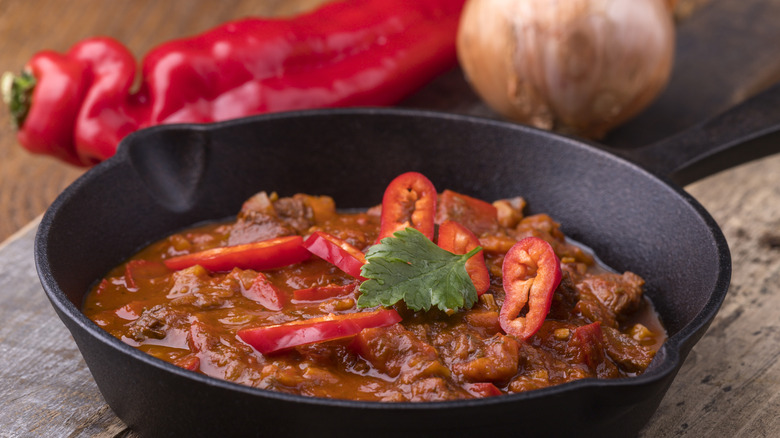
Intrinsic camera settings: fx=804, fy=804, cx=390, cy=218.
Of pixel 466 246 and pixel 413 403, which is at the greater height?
pixel 413 403

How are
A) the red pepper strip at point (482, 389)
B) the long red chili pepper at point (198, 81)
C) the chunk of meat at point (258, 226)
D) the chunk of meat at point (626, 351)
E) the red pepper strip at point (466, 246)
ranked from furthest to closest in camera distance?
the long red chili pepper at point (198, 81) < the chunk of meat at point (258, 226) < the red pepper strip at point (466, 246) < the chunk of meat at point (626, 351) < the red pepper strip at point (482, 389)

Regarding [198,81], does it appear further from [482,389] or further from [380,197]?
[482,389]

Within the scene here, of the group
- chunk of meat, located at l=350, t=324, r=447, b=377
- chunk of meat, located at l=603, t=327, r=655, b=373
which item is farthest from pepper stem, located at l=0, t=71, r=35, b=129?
chunk of meat, located at l=603, t=327, r=655, b=373

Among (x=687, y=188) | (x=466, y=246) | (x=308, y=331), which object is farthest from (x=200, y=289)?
(x=687, y=188)

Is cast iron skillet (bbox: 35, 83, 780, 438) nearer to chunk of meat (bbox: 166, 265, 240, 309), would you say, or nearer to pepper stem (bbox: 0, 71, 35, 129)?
chunk of meat (bbox: 166, 265, 240, 309)

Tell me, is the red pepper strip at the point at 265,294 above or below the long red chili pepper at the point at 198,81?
below

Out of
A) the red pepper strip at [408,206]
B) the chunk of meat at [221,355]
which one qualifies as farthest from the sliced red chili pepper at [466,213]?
the chunk of meat at [221,355]

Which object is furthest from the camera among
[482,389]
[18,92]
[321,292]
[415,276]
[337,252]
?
[18,92]

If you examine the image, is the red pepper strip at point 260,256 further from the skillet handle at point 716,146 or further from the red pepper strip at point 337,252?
the skillet handle at point 716,146
